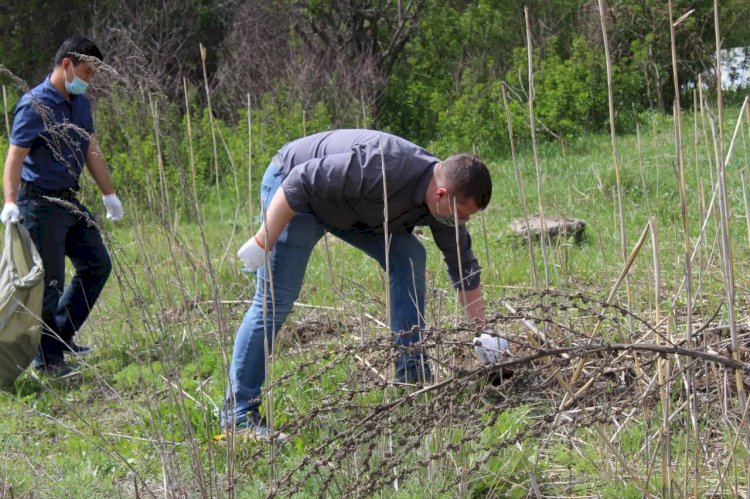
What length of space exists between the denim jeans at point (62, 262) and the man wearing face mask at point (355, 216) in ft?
5.24

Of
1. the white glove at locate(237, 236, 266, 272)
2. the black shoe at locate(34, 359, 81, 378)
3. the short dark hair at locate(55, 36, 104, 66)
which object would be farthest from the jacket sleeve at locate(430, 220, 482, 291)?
the black shoe at locate(34, 359, 81, 378)

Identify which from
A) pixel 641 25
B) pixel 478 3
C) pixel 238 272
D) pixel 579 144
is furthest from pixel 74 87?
pixel 478 3

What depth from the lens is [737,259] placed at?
452 centimetres

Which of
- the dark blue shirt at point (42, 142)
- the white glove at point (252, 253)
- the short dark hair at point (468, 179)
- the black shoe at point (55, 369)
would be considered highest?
the dark blue shirt at point (42, 142)

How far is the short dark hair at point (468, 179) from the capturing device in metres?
3.02

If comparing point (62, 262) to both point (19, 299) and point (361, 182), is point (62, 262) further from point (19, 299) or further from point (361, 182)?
point (361, 182)

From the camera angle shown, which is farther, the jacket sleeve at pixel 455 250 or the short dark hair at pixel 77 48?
the short dark hair at pixel 77 48

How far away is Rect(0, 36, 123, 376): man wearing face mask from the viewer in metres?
4.45

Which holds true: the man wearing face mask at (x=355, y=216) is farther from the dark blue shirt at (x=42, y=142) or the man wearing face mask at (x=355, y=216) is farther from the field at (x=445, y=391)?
the dark blue shirt at (x=42, y=142)

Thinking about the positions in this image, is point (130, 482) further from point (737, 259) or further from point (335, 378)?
point (737, 259)

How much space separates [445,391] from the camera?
188cm

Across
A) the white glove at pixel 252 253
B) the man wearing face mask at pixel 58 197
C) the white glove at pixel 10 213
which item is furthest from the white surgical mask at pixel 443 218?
the white glove at pixel 10 213

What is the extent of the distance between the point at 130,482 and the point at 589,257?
3211 millimetres

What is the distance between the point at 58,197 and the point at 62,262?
425 mm
